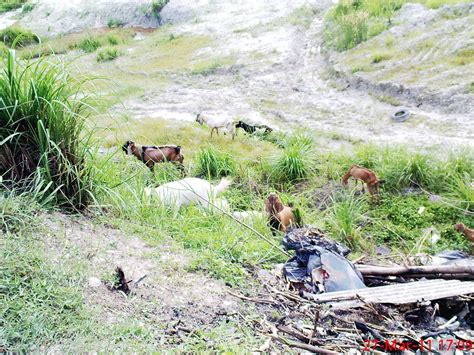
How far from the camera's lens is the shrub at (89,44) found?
58.7 feet

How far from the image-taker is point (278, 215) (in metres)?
4.53

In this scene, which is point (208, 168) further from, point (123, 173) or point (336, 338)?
point (336, 338)

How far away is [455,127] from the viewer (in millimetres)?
8109

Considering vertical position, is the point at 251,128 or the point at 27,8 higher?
the point at 27,8

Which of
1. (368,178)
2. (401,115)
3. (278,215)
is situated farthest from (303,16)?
(278,215)

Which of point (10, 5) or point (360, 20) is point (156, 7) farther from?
point (360, 20)

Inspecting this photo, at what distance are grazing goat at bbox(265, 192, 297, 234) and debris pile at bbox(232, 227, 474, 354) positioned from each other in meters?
0.89

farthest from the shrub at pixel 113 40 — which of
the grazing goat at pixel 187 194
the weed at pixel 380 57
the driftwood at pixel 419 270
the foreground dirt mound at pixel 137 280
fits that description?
the driftwood at pixel 419 270

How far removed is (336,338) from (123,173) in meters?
2.35

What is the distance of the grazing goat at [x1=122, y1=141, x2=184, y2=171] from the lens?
577 cm

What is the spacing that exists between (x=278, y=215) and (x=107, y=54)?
13.7m

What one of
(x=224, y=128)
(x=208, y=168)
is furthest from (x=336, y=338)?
(x=224, y=128)

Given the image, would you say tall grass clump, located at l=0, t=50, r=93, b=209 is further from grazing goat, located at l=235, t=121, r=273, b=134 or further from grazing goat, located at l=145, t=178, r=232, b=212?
grazing goat, located at l=235, t=121, r=273, b=134

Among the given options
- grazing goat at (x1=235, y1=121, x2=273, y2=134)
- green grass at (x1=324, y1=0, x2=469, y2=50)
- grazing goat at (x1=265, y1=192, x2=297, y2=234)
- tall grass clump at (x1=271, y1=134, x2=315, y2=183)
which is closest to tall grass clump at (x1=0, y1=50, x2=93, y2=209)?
grazing goat at (x1=265, y1=192, x2=297, y2=234)
